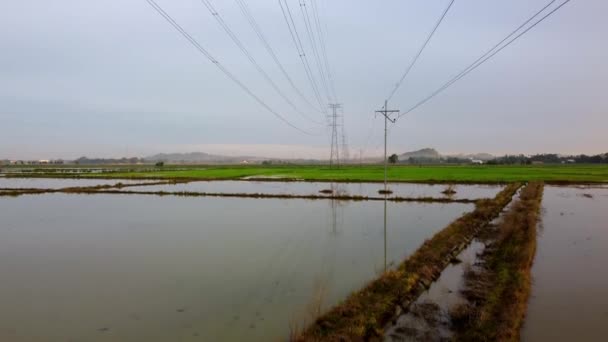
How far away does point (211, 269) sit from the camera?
26.9 feet

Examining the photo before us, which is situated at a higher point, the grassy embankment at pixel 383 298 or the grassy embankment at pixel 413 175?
the grassy embankment at pixel 413 175

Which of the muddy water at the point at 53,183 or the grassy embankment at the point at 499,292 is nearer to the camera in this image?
the grassy embankment at the point at 499,292

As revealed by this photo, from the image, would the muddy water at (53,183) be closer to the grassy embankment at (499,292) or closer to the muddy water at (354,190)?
the muddy water at (354,190)

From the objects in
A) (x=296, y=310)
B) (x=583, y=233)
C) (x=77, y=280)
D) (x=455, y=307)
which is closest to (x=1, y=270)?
(x=77, y=280)

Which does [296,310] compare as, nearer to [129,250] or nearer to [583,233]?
[129,250]

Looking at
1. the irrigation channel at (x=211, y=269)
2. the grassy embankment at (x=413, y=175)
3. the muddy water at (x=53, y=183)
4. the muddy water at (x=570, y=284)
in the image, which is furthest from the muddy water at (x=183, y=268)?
the grassy embankment at (x=413, y=175)

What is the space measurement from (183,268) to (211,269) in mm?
602

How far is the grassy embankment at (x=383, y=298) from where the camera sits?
531cm

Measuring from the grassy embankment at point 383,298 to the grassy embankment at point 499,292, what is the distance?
773mm

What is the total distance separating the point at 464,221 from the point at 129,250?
423 inches

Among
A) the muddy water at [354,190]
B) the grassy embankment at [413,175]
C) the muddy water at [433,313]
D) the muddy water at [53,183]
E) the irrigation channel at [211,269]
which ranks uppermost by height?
the grassy embankment at [413,175]

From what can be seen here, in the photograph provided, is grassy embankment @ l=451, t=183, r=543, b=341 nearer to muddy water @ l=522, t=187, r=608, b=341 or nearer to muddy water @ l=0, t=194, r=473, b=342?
muddy water @ l=522, t=187, r=608, b=341

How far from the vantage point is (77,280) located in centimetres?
753

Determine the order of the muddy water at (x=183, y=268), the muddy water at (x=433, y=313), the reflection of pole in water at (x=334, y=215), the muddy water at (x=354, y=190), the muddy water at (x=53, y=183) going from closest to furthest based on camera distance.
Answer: the muddy water at (x=433, y=313)
the muddy water at (x=183, y=268)
the reflection of pole in water at (x=334, y=215)
the muddy water at (x=354, y=190)
the muddy water at (x=53, y=183)
